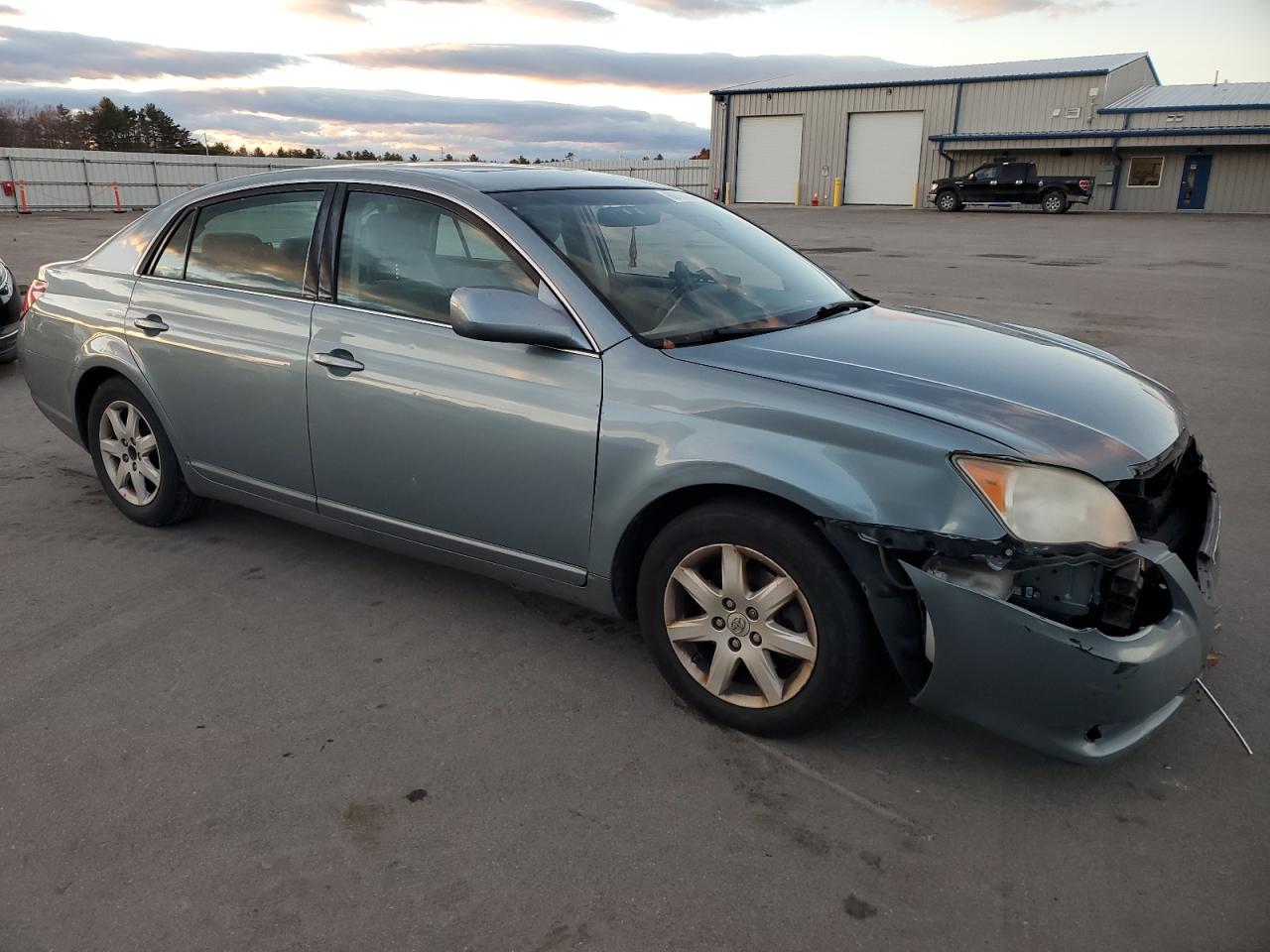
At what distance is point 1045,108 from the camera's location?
38.2m

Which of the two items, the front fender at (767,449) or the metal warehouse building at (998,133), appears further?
the metal warehouse building at (998,133)

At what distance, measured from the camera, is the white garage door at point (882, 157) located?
133ft

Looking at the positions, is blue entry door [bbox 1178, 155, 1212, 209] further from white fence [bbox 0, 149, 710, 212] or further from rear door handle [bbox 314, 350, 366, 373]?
rear door handle [bbox 314, 350, 366, 373]

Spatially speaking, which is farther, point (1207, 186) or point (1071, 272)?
point (1207, 186)

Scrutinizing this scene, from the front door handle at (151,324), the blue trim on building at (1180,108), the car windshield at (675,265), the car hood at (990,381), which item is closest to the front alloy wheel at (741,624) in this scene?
the car hood at (990,381)

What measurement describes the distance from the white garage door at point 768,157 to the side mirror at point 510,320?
42.3 metres

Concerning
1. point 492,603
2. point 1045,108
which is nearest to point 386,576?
point 492,603

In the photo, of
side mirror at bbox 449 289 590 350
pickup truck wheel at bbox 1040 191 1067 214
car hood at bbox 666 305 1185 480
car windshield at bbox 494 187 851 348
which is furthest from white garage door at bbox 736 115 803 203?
side mirror at bbox 449 289 590 350

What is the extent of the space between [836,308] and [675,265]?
2.12 ft

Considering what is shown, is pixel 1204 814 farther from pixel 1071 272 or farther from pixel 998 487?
pixel 1071 272

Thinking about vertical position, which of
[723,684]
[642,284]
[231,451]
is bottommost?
[723,684]

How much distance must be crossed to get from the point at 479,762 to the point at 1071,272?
1412 centimetres

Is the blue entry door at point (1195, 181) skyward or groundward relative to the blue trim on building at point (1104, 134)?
groundward

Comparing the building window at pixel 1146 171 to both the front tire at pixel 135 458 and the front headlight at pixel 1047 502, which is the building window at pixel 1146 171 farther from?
the front headlight at pixel 1047 502
